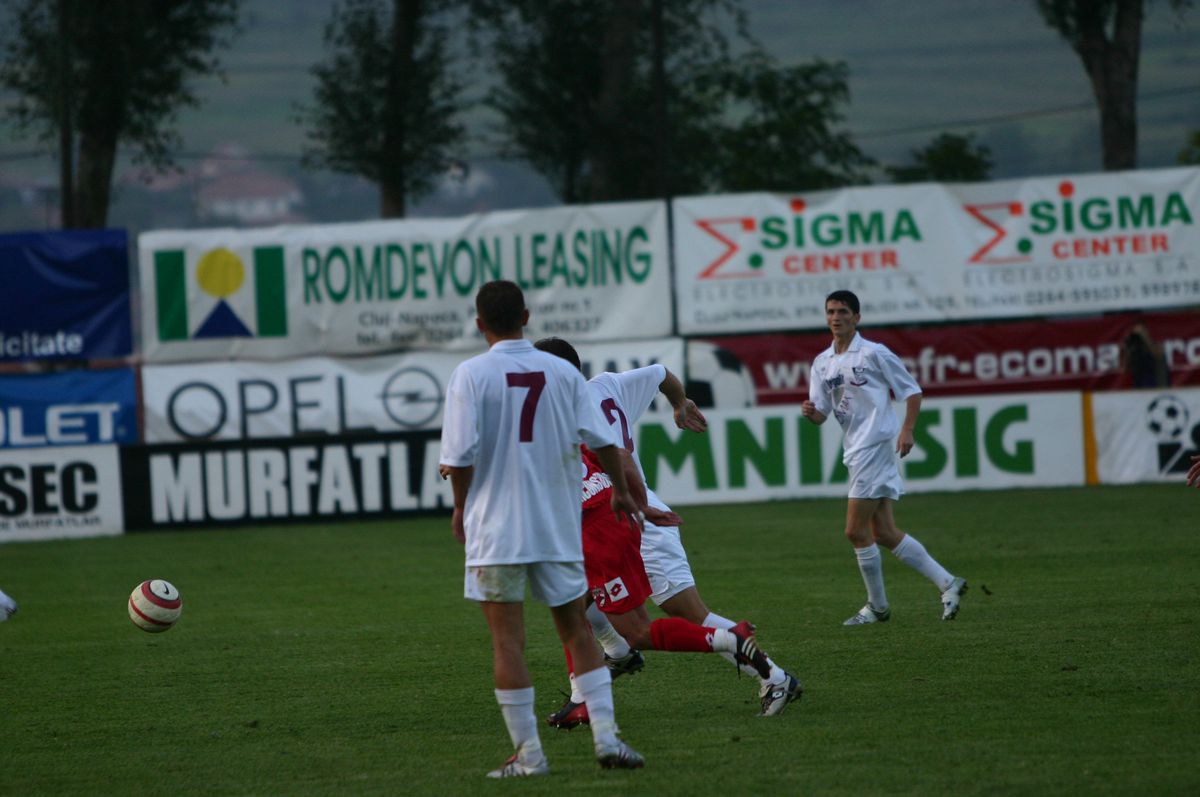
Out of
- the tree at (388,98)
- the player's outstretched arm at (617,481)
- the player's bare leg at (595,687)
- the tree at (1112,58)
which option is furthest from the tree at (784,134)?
the player's bare leg at (595,687)

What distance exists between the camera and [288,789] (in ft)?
21.3

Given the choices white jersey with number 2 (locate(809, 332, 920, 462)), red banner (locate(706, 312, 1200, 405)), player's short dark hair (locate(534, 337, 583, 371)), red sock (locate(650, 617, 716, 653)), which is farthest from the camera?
red banner (locate(706, 312, 1200, 405))

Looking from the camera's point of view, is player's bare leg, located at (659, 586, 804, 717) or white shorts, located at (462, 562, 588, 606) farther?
player's bare leg, located at (659, 586, 804, 717)

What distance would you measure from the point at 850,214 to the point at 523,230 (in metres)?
4.97

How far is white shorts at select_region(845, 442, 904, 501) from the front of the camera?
11.0 m

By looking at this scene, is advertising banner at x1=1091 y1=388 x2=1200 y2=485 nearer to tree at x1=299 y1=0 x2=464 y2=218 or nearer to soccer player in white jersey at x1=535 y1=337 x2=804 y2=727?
soccer player in white jersey at x1=535 y1=337 x2=804 y2=727

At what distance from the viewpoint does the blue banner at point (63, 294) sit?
77.2 ft

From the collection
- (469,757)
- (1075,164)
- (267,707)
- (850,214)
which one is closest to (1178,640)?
(469,757)

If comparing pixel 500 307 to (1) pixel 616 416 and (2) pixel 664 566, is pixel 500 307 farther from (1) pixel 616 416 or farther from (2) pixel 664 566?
(2) pixel 664 566

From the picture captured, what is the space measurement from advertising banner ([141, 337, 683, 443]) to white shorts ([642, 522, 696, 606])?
1492 cm

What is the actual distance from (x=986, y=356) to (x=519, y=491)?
18.4 metres

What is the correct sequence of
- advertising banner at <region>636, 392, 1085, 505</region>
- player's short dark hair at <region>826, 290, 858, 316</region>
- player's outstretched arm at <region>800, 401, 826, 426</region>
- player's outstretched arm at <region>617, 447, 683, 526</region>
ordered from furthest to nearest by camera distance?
advertising banner at <region>636, 392, 1085, 505</region>, player's outstretched arm at <region>800, 401, 826, 426</region>, player's short dark hair at <region>826, 290, 858, 316</region>, player's outstretched arm at <region>617, 447, 683, 526</region>

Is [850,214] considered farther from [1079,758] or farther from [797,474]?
[1079,758]

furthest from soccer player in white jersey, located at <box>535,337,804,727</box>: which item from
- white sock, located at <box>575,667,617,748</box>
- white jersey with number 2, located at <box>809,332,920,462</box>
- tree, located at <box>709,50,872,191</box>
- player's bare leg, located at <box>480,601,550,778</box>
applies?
tree, located at <box>709,50,872,191</box>
